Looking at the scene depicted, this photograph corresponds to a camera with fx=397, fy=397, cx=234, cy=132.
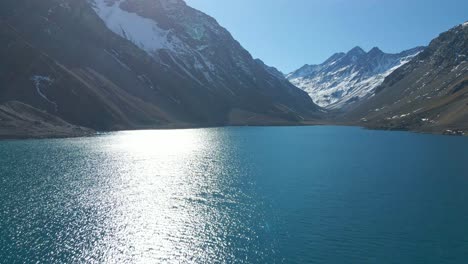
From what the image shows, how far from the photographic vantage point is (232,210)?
7888cm

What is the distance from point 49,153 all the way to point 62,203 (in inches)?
3172

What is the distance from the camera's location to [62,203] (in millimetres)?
81875

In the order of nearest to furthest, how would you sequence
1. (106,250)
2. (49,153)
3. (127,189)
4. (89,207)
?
1. (106,250)
2. (89,207)
3. (127,189)
4. (49,153)

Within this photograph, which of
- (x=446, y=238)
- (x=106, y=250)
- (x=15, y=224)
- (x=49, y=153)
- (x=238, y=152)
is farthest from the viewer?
(x=238, y=152)

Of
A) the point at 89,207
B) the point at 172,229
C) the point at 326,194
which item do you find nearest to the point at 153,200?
the point at 89,207

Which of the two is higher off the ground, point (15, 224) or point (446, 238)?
point (15, 224)

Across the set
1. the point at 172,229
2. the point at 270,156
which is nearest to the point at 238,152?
the point at 270,156

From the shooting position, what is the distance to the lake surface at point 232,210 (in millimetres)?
57438

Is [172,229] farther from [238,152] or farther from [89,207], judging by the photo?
[238,152]

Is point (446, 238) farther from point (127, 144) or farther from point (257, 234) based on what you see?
point (127, 144)

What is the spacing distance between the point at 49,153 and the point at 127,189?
72113 mm

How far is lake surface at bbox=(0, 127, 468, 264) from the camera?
57.4 metres

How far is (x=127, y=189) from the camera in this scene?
97.8 metres

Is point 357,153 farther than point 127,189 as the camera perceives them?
Yes
